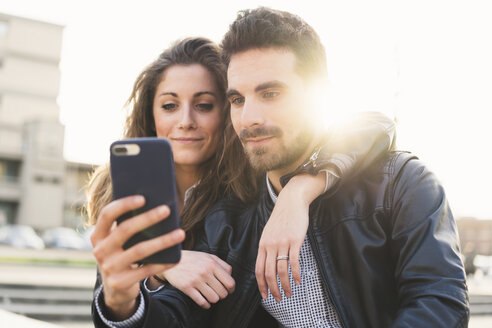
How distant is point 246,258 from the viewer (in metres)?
2.75

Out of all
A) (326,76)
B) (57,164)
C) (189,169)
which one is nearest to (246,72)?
(326,76)

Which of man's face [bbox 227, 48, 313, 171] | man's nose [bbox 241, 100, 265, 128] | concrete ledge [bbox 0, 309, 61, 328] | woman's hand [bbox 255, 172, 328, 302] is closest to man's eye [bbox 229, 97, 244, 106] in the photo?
man's face [bbox 227, 48, 313, 171]

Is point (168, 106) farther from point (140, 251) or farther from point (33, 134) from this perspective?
point (33, 134)

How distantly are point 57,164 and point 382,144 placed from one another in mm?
44450

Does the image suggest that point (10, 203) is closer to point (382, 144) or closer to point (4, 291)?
point (4, 291)

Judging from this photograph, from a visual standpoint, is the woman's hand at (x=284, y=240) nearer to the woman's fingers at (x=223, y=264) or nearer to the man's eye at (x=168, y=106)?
the woman's fingers at (x=223, y=264)

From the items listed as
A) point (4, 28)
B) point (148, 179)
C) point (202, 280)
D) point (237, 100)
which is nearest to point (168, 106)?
point (237, 100)

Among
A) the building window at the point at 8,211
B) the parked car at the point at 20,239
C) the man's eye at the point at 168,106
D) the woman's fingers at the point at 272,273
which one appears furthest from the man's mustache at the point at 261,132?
the building window at the point at 8,211

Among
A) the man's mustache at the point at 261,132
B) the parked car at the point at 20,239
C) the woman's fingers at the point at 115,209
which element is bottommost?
the parked car at the point at 20,239

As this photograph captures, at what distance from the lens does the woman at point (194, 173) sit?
1977 millimetres

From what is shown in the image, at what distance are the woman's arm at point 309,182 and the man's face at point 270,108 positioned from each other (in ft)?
0.48

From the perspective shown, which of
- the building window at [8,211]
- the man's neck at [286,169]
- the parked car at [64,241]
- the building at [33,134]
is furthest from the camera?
the building window at [8,211]

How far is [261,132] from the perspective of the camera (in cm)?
260

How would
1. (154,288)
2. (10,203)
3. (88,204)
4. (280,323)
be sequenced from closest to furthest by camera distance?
(280,323), (154,288), (88,204), (10,203)
